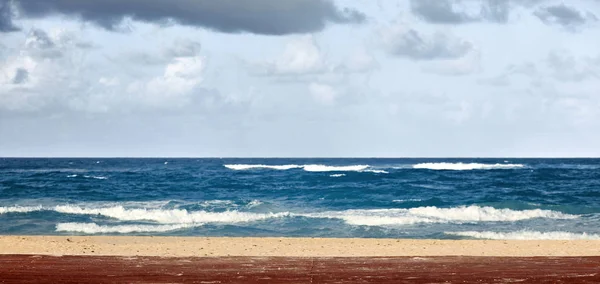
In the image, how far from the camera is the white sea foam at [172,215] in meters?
23.8

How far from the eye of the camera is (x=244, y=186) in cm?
4003

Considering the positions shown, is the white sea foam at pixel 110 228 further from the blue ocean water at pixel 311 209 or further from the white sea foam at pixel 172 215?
the white sea foam at pixel 172 215

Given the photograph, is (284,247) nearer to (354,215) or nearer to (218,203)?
(354,215)

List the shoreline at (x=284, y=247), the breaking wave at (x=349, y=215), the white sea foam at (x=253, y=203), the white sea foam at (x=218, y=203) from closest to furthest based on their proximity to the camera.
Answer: the shoreline at (x=284, y=247)
the breaking wave at (x=349, y=215)
the white sea foam at (x=253, y=203)
the white sea foam at (x=218, y=203)

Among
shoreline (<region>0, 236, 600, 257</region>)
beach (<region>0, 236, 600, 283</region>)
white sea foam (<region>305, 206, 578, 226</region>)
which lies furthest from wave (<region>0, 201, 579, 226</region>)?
beach (<region>0, 236, 600, 283</region>)

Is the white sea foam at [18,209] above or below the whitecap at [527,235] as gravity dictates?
above

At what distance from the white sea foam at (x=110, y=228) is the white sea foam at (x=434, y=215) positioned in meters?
5.94

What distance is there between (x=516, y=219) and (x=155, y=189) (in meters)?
22.3

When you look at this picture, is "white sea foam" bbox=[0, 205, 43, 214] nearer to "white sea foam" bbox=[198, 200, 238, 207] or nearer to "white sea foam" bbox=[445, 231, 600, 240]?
"white sea foam" bbox=[198, 200, 238, 207]

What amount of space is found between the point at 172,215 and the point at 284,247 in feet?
36.6

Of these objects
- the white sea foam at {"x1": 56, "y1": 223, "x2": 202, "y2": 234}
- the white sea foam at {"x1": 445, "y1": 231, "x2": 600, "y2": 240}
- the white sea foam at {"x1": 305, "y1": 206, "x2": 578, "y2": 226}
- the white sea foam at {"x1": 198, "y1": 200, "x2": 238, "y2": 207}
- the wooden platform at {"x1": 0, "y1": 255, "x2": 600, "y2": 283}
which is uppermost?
the wooden platform at {"x1": 0, "y1": 255, "x2": 600, "y2": 283}

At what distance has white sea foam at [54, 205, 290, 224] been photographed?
78.0ft

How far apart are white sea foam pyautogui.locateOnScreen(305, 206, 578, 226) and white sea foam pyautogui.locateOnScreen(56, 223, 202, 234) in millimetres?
5938

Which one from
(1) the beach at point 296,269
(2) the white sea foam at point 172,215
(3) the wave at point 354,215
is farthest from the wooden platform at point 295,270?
(2) the white sea foam at point 172,215
